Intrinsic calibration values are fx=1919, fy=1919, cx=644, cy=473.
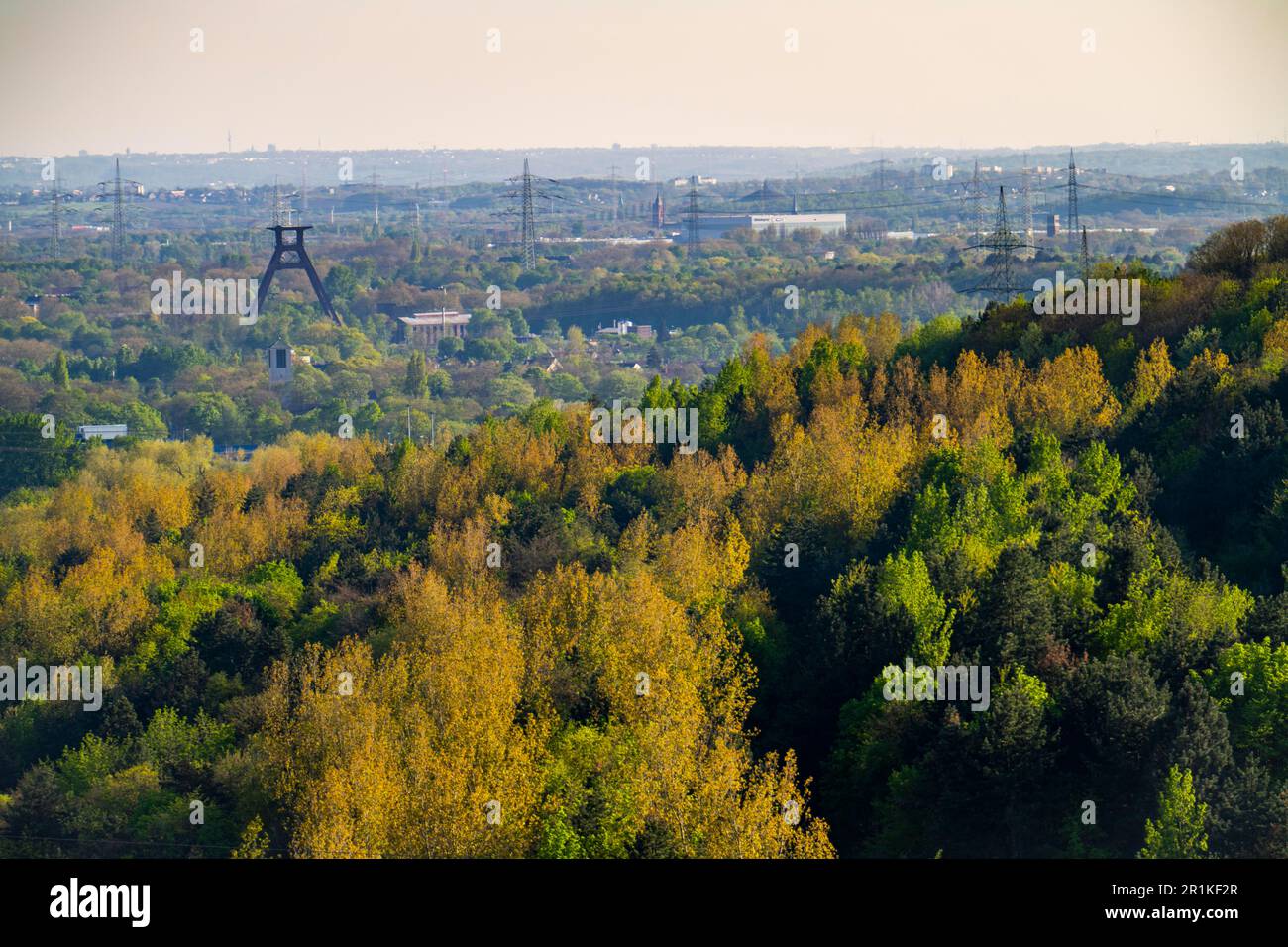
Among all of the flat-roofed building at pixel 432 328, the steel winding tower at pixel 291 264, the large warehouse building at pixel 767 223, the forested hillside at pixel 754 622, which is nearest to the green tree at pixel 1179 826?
the forested hillside at pixel 754 622

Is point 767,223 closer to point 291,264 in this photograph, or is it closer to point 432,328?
point 432,328

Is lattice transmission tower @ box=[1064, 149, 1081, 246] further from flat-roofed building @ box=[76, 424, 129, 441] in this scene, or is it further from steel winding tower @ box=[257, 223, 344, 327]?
flat-roofed building @ box=[76, 424, 129, 441]

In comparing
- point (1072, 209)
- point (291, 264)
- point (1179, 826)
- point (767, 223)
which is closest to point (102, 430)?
point (291, 264)

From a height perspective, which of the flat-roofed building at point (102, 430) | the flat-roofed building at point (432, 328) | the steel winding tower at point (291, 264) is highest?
the steel winding tower at point (291, 264)

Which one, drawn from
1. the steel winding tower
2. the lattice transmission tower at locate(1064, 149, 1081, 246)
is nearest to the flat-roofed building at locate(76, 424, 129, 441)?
the steel winding tower

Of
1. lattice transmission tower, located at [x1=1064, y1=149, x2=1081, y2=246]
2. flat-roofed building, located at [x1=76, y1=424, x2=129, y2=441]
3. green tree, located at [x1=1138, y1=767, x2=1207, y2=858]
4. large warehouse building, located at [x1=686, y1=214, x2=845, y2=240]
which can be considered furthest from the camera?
large warehouse building, located at [x1=686, y1=214, x2=845, y2=240]

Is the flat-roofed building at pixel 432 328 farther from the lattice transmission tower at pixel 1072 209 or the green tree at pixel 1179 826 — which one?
the green tree at pixel 1179 826
